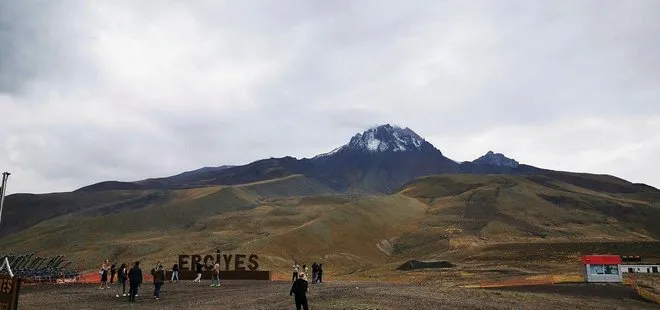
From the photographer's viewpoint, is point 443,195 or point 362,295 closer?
point 362,295

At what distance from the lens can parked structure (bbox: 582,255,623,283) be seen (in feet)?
143

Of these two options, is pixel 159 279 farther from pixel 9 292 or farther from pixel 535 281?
pixel 535 281

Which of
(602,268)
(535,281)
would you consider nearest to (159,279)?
(535,281)

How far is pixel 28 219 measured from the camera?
16838cm

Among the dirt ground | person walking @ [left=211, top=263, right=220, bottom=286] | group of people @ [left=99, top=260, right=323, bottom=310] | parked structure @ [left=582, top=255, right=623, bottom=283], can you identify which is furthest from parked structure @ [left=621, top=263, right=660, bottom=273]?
person walking @ [left=211, top=263, right=220, bottom=286]

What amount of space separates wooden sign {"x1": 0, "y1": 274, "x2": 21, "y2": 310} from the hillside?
185 ft

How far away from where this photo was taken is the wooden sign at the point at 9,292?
36.3ft

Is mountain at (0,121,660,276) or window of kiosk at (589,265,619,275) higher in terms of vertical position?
mountain at (0,121,660,276)

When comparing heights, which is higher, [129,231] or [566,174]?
[566,174]

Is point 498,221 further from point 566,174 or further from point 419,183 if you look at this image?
point 566,174

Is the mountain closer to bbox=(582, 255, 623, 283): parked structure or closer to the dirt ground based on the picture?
bbox=(582, 255, 623, 283): parked structure

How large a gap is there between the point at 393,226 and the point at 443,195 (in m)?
46.8

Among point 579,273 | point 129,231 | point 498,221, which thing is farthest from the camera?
point 129,231

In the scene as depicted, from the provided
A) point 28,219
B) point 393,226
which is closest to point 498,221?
point 393,226
